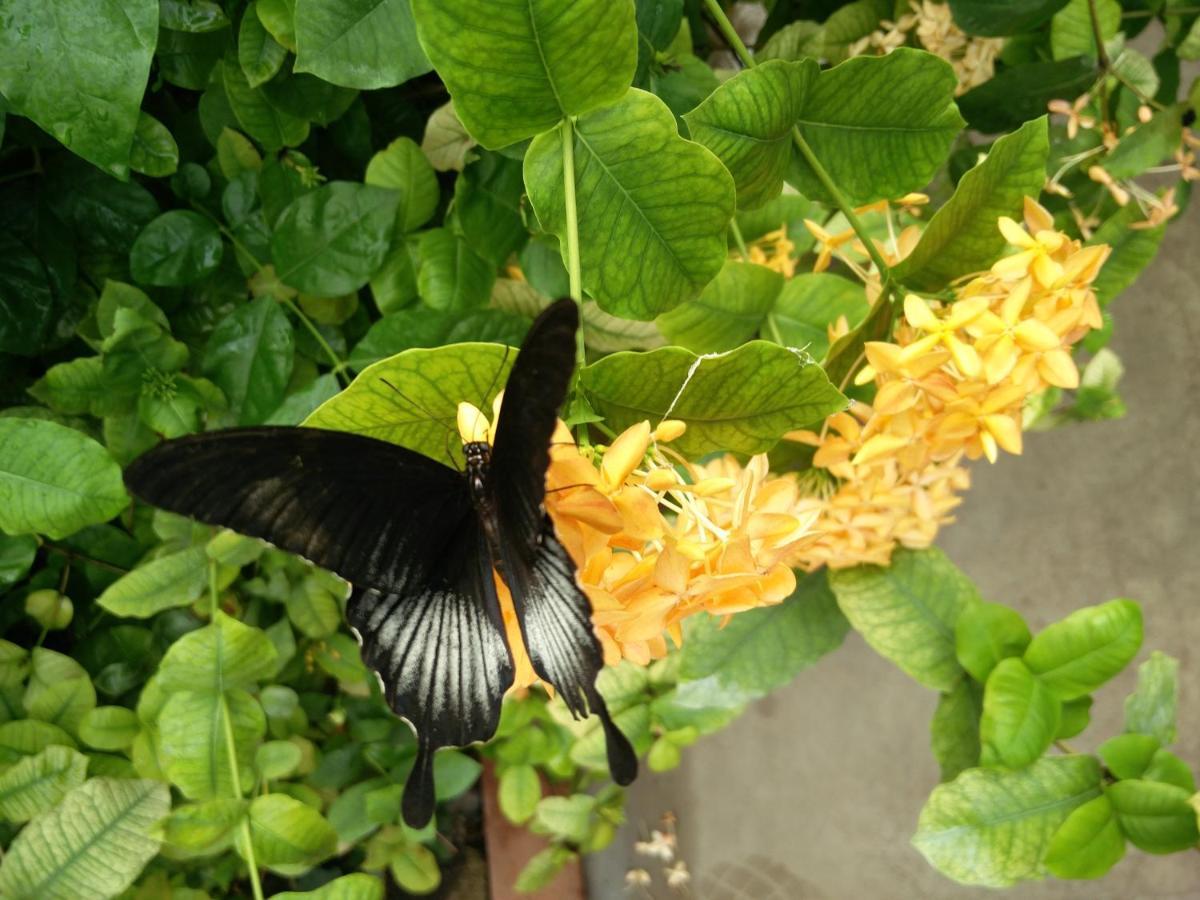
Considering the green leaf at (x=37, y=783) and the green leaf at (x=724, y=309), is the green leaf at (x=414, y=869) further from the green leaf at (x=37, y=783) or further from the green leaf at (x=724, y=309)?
the green leaf at (x=724, y=309)

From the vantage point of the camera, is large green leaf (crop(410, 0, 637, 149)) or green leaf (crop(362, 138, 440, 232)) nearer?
large green leaf (crop(410, 0, 637, 149))

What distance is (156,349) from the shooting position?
628 millimetres

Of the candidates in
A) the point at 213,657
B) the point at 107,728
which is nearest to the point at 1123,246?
the point at 213,657

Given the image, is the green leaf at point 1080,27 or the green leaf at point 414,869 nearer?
the green leaf at point 1080,27

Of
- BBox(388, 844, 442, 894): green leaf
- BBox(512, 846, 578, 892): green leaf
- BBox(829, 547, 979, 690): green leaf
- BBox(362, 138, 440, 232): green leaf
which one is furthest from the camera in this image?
BBox(512, 846, 578, 892): green leaf

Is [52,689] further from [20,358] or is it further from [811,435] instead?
[811,435]

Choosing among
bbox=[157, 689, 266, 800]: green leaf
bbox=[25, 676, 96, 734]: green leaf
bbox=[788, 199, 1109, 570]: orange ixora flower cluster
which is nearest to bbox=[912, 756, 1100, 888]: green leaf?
bbox=[788, 199, 1109, 570]: orange ixora flower cluster

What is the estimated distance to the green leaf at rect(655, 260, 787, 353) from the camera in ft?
1.90

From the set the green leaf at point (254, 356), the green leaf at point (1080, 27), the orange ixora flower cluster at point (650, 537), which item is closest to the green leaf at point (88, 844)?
the green leaf at point (254, 356)

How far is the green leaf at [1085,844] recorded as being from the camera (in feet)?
2.19

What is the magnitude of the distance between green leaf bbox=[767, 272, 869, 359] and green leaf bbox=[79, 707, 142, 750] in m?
0.53

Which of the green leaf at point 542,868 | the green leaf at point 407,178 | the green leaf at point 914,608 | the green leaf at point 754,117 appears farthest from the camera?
the green leaf at point 542,868

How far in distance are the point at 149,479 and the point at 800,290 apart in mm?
417

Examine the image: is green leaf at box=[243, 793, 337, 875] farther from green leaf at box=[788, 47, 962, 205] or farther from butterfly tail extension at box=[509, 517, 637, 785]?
green leaf at box=[788, 47, 962, 205]
